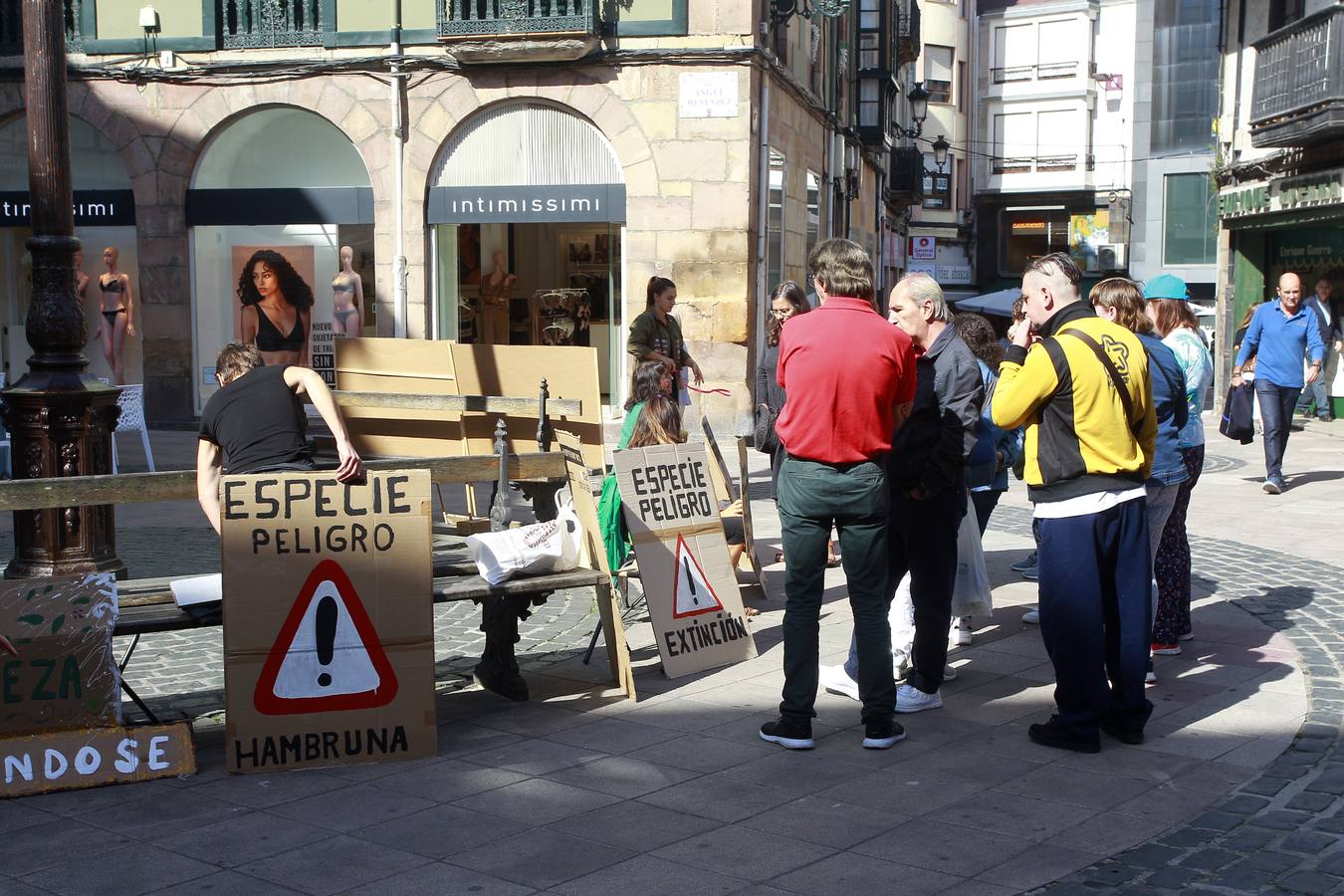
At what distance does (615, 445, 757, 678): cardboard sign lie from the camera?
22.3 feet

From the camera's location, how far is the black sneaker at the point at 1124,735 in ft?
18.8

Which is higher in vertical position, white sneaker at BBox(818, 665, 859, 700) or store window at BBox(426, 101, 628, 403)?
store window at BBox(426, 101, 628, 403)

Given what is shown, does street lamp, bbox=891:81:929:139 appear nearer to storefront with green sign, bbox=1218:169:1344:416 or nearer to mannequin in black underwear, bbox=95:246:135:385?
storefront with green sign, bbox=1218:169:1344:416

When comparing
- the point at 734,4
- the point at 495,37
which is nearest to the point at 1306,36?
the point at 734,4

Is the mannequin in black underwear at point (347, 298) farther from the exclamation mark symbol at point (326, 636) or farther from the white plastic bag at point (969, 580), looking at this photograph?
the exclamation mark symbol at point (326, 636)

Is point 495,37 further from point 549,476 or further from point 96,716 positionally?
point 96,716

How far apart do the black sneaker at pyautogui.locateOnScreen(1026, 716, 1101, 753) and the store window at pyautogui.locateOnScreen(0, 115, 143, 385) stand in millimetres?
16289

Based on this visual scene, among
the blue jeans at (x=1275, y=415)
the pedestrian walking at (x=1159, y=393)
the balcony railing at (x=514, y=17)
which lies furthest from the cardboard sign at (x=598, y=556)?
the balcony railing at (x=514, y=17)

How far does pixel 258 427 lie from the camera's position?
6016 millimetres

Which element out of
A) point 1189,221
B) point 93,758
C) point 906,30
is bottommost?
point 93,758

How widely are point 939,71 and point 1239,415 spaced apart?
42806 millimetres

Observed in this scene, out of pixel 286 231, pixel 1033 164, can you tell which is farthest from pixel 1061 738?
pixel 1033 164

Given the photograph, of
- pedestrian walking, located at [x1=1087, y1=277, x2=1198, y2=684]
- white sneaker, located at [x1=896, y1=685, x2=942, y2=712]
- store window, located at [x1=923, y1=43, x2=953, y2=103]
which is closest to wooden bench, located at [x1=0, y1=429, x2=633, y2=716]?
white sneaker, located at [x1=896, y1=685, x2=942, y2=712]

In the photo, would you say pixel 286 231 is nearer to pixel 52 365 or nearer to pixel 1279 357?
pixel 52 365
